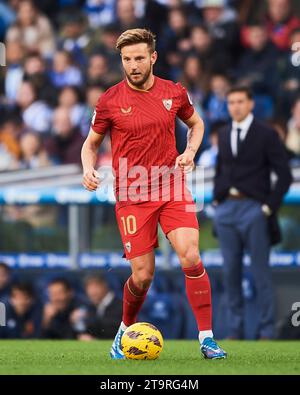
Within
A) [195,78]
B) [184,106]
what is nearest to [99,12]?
[195,78]

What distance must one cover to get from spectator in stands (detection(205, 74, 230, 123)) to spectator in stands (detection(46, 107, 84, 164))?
1.66m

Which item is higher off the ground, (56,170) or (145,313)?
(56,170)

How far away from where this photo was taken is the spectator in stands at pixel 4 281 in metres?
12.4

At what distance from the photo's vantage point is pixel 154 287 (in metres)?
12.0

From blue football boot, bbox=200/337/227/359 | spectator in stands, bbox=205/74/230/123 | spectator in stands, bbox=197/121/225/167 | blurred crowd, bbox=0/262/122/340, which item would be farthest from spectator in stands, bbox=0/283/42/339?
blue football boot, bbox=200/337/227/359

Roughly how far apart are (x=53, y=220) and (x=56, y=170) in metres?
0.69

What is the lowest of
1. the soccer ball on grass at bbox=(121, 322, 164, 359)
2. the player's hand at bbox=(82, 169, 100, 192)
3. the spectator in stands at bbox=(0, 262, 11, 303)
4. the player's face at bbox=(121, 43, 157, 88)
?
the spectator in stands at bbox=(0, 262, 11, 303)

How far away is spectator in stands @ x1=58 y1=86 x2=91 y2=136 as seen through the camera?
15406mm

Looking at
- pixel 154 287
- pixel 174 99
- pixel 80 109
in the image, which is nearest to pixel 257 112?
pixel 80 109

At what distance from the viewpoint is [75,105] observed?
15.7 m

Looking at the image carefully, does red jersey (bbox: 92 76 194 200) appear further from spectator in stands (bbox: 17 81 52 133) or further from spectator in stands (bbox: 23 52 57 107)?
spectator in stands (bbox: 23 52 57 107)

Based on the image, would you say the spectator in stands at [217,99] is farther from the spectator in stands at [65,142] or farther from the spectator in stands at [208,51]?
the spectator in stands at [65,142]

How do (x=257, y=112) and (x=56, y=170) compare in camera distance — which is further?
(x=257, y=112)
